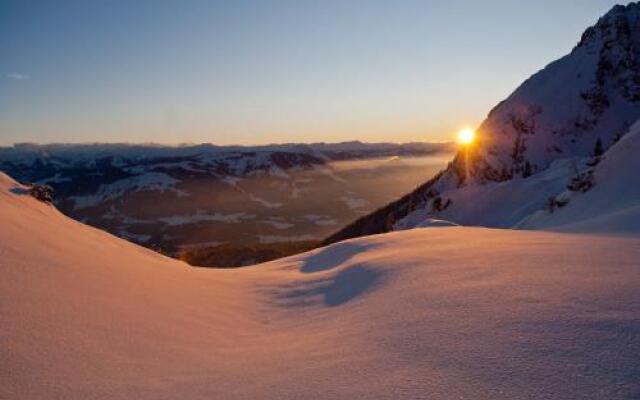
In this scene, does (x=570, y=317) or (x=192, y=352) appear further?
(x=192, y=352)

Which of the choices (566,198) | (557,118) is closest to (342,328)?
(566,198)

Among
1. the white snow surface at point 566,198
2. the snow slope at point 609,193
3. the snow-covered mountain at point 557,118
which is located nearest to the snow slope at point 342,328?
the white snow surface at point 566,198

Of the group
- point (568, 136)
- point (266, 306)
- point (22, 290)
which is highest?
point (568, 136)

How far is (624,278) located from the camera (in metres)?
4.24

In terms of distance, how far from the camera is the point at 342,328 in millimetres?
4801

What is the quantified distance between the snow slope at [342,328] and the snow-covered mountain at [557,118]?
25.7m

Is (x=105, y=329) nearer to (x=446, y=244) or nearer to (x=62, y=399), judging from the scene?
(x=62, y=399)

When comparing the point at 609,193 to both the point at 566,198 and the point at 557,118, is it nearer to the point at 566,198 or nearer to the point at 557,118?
the point at 566,198

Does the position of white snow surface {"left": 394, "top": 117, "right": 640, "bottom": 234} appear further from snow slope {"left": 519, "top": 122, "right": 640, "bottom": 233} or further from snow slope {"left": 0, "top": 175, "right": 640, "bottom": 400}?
snow slope {"left": 0, "top": 175, "right": 640, "bottom": 400}

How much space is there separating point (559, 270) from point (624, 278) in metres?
0.71

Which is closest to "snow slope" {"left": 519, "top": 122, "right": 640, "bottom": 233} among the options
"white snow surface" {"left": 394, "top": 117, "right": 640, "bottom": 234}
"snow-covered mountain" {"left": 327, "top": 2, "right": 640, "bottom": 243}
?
"white snow surface" {"left": 394, "top": 117, "right": 640, "bottom": 234}

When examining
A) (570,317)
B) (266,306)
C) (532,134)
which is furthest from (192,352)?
(532,134)

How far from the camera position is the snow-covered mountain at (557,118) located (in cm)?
3444

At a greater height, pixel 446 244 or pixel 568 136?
pixel 568 136
